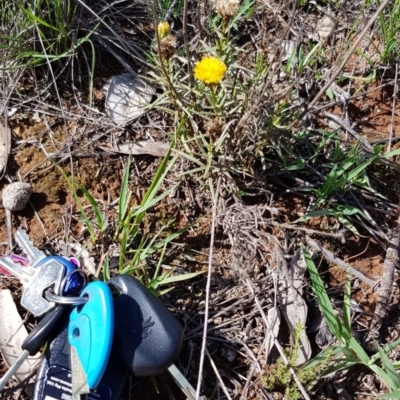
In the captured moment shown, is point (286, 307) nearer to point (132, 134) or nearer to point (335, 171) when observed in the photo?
point (335, 171)

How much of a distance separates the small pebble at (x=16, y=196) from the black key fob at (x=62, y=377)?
419 millimetres

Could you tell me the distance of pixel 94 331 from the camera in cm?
135

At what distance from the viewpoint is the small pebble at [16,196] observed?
66.4 inches

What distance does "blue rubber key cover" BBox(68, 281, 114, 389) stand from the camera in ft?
4.33

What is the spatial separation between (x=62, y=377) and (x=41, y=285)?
0.22 meters

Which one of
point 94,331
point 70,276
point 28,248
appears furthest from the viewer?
point 28,248

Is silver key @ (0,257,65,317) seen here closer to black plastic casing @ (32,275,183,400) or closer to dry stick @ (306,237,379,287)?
black plastic casing @ (32,275,183,400)

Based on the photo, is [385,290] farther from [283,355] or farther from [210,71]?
[210,71]

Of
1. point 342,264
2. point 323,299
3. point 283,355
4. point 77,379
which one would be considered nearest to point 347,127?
point 342,264

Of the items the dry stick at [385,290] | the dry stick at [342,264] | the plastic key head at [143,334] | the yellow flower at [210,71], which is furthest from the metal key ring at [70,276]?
the dry stick at [385,290]

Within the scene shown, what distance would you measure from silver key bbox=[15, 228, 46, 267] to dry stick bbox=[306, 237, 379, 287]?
74 centimetres

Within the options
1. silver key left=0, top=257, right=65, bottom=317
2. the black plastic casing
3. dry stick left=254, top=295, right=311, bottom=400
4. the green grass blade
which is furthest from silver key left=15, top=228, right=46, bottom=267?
the green grass blade

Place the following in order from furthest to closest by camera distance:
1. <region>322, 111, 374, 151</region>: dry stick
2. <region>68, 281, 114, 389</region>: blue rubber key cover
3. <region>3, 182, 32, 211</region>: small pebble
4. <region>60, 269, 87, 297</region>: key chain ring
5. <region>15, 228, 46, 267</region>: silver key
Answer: <region>322, 111, 374, 151</region>: dry stick
<region>3, 182, 32, 211</region>: small pebble
<region>15, 228, 46, 267</region>: silver key
<region>60, 269, 87, 297</region>: key chain ring
<region>68, 281, 114, 389</region>: blue rubber key cover

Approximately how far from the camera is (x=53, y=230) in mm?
1701
